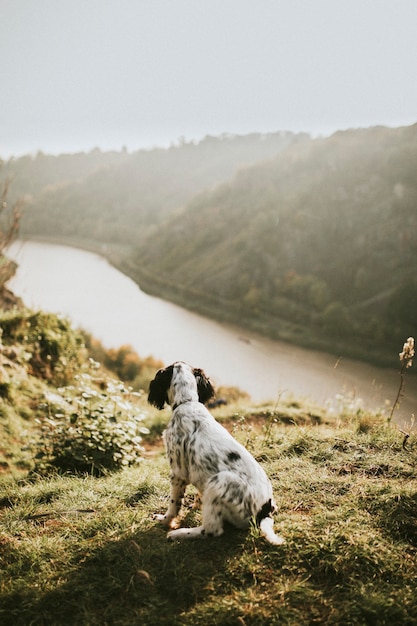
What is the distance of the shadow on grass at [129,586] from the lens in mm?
2453

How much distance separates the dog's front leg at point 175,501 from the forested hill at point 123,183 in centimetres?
8513

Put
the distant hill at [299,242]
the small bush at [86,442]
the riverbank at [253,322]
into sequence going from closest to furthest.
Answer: the small bush at [86,442], the riverbank at [253,322], the distant hill at [299,242]

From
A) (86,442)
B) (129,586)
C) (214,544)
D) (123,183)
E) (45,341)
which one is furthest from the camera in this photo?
(123,183)

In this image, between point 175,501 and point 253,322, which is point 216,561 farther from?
point 253,322

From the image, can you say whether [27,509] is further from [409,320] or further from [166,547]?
[409,320]

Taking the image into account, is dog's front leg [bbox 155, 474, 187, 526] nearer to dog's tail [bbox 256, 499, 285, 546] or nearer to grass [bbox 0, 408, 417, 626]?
grass [bbox 0, 408, 417, 626]

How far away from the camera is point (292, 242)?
2014 inches

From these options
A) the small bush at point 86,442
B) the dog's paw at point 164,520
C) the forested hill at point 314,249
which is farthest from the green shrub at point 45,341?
the forested hill at point 314,249

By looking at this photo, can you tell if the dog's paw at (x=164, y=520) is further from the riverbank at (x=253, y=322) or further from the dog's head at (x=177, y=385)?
the riverbank at (x=253, y=322)

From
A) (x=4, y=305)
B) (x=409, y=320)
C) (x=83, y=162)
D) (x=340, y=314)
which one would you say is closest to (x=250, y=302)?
(x=340, y=314)

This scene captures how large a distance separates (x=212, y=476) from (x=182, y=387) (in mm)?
927

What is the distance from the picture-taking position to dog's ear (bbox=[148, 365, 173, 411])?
384 cm

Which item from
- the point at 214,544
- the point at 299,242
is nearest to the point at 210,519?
the point at 214,544

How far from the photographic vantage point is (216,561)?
2.79 m
